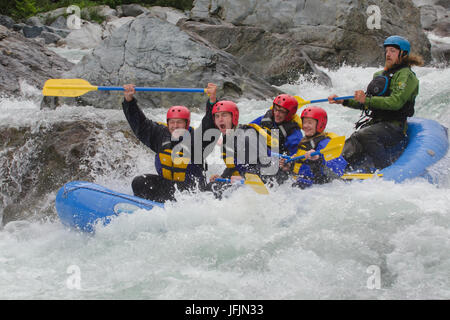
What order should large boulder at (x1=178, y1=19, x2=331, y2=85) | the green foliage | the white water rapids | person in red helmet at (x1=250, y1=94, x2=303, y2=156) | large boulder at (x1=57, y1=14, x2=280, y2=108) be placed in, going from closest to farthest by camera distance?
the white water rapids → person in red helmet at (x1=250, y1=94, x2=303, y2=156) → large boulder at (x1=57, y1=14, x2=280, y2=108) → large boulder at (x1=178, y1=19, x2=331, y2=85) → the green foliage

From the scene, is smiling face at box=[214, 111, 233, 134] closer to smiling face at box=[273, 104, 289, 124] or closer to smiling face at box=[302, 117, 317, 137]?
smiling face at box=[273, 104, 289, 124]

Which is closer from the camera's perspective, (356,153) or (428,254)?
(428,254)

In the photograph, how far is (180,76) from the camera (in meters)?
7.77

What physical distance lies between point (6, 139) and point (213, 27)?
19.2 feet

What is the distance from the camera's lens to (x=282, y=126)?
4672mm

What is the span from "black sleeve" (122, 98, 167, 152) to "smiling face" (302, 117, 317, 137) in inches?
48.8

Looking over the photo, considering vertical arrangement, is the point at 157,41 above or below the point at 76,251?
above

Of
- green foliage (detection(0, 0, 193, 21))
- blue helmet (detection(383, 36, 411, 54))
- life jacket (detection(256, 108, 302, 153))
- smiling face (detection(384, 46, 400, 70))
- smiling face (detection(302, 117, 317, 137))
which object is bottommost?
green foliage (detection(0, 0, 193, 21))

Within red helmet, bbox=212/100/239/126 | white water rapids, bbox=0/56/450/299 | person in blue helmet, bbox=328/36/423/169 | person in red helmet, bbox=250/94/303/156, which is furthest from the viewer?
person in blue helmet, bbox=328/36/423/169

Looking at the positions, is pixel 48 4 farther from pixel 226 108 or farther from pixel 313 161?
pixel 313 161

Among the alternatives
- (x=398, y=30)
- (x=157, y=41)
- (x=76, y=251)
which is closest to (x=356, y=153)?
(x=76, y=251)

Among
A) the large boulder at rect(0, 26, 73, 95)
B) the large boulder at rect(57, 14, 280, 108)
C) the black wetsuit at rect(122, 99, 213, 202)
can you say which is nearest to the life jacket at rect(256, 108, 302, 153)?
the black wetsuit at rect(122, 99, 213, 202)

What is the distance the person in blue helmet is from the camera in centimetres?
484

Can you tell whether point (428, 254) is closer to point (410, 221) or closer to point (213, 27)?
point (410, 221)
